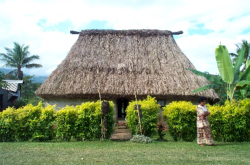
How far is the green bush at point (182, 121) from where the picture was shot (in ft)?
26.5

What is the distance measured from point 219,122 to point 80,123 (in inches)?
180

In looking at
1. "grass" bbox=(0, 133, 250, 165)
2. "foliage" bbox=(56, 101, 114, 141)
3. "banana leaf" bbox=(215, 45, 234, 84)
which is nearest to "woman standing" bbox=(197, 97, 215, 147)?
"grass" bbox=(0, 133, 250, 165)

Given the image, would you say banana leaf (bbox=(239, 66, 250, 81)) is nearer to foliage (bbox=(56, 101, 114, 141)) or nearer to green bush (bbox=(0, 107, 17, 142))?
foliage (bbox=(56, 101, 114, 141))

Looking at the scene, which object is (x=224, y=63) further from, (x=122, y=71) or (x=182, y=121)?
(x=122, y=71)

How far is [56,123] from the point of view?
Result: 7.98m

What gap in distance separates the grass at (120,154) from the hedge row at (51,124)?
2.22ft

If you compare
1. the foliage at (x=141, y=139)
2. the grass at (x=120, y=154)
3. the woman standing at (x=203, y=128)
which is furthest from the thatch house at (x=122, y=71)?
the grass at (x=120, y=154)

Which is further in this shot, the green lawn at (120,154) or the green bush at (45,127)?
the green bush at (45,127)

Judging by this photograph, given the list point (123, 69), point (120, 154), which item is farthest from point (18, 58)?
point (120, 154)

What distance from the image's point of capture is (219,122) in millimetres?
8039

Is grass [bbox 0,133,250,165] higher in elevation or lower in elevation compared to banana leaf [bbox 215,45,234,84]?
lower

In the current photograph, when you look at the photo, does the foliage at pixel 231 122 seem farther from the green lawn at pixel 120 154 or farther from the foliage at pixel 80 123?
the foliage at pixel 80 123

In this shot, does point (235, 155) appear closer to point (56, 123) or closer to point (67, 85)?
point (56, 123)

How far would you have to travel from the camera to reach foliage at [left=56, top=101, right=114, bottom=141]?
783cm
